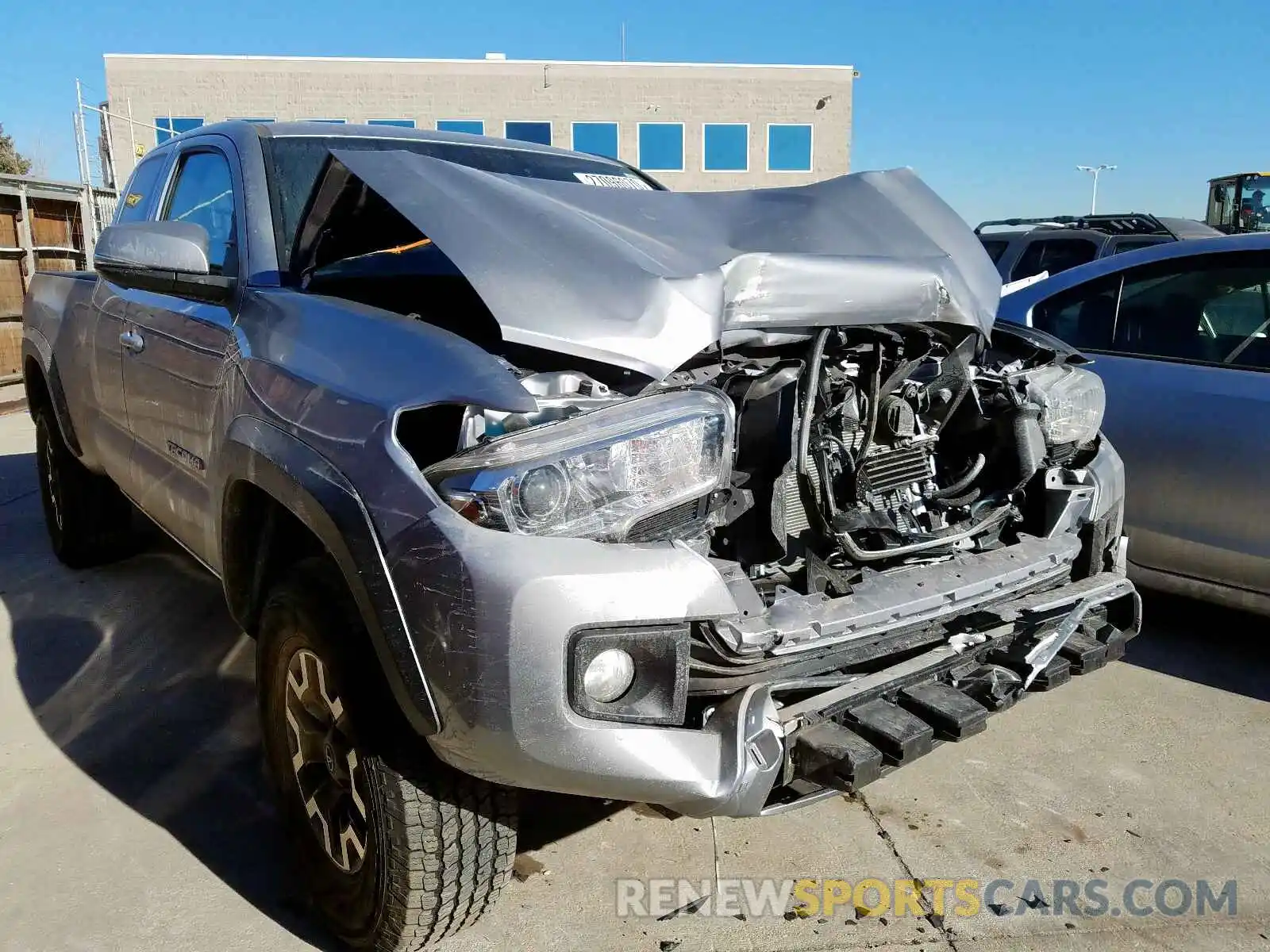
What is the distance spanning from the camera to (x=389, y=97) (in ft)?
89.4

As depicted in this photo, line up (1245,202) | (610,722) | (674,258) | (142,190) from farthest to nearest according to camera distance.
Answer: (1245,202), (142,190), (674,258), (610,722)

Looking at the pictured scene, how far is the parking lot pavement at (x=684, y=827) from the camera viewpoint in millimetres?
2324

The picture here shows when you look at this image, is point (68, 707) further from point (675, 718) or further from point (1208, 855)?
point (1208, 855)

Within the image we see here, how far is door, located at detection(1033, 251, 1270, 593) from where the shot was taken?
3494mm

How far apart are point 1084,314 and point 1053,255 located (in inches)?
198

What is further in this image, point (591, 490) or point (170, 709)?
point (170, 709)

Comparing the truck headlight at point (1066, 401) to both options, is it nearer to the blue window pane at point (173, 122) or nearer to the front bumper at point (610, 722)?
the front bumper at point (610, 722)

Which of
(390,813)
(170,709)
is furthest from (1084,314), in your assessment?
(170,709)

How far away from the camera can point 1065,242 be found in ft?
28.7

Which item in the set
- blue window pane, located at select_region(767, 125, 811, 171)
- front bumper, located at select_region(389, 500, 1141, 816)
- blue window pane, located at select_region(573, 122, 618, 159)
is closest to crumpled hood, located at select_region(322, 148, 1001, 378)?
front bumper, located at select_region(389, 500, 1141, 816)

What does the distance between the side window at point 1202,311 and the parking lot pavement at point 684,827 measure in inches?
47.2

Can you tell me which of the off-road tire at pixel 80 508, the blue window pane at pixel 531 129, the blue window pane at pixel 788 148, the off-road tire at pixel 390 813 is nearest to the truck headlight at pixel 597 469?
the off-road tire at pixel 390 813

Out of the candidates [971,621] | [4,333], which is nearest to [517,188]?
[971,621]

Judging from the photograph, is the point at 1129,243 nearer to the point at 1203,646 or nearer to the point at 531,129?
the point at 1203,646
